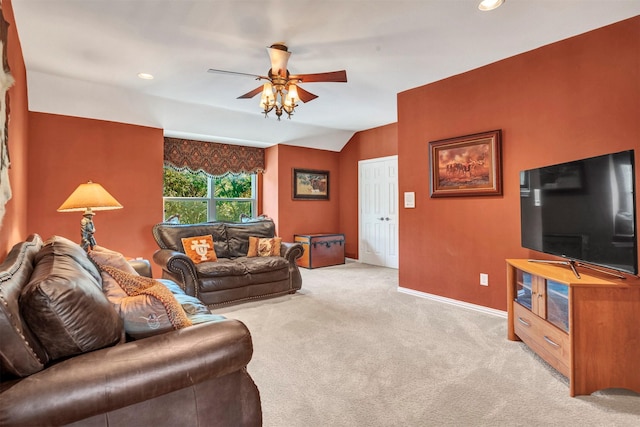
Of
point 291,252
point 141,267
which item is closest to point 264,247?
point 291,252

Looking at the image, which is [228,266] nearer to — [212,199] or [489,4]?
[212,199]

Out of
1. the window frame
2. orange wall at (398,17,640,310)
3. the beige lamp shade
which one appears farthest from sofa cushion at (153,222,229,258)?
orange wall at (398,17,640,310)

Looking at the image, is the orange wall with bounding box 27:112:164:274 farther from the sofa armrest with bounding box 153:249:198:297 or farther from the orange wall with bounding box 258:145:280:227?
the orange wall with bounding box 258:145:280:227

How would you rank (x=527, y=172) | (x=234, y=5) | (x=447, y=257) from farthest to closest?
1. (x=447, y=257)
2. (x=527, y=172)
3. (x=234, y=5)

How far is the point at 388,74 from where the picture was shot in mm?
3658

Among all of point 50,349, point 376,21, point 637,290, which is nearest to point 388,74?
point 376,21

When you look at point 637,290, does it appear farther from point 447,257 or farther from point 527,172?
point 447,257

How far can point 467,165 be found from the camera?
3602 millimetres

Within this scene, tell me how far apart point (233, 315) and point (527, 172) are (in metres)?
3.01

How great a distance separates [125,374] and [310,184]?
18.2 ft

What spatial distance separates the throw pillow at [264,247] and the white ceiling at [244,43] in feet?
6.19

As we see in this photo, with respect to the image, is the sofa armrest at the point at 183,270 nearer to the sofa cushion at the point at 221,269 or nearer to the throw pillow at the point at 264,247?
the sofa cushion at the point at 221,269

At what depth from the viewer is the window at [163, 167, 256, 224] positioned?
5535 millimetres

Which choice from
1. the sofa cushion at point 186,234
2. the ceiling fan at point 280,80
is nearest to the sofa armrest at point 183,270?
the sofa cushion at point 186,234
